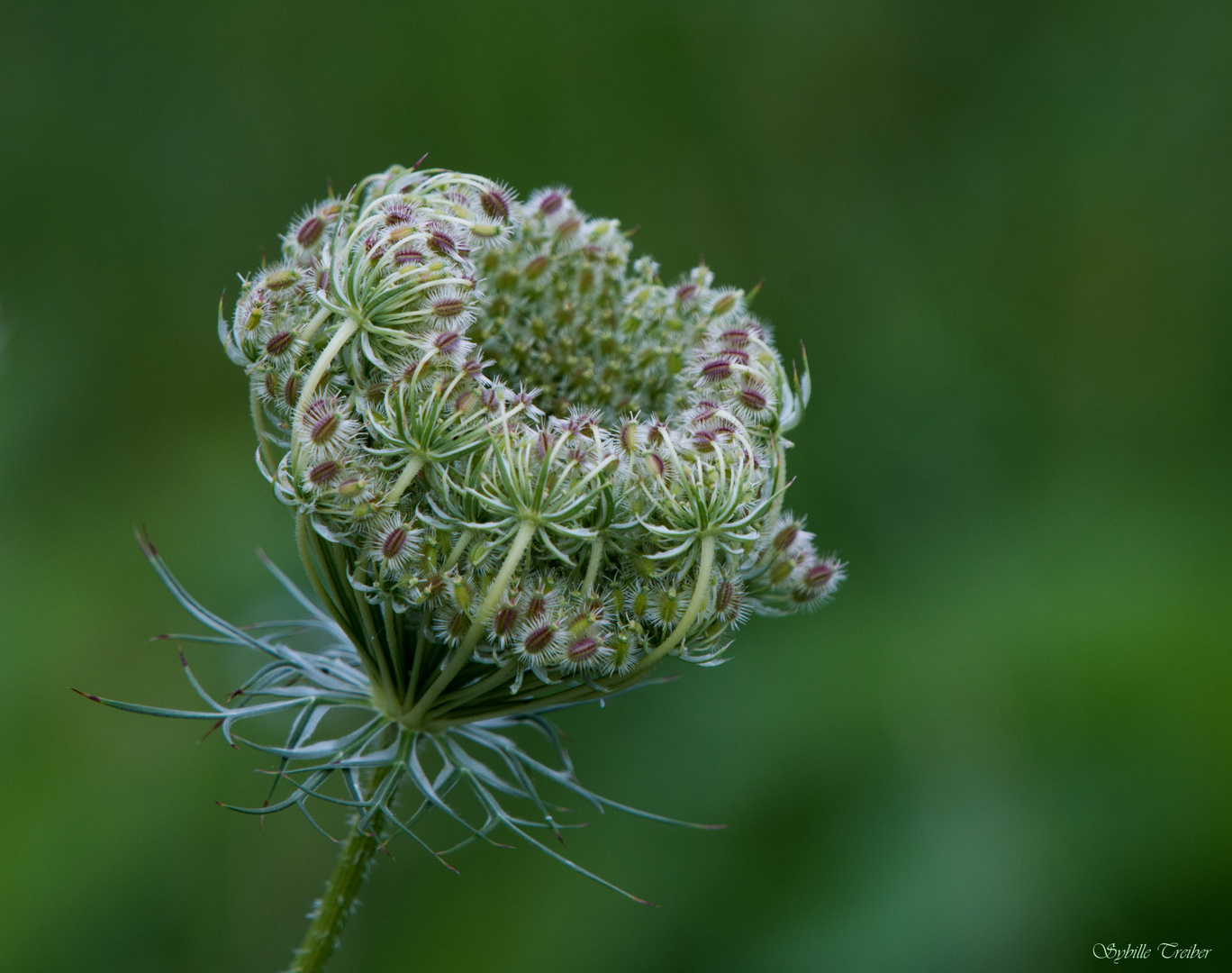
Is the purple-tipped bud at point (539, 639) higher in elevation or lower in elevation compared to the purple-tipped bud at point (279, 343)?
lower

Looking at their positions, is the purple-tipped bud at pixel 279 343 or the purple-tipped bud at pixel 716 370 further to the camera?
the purple-tipped bud at pixel 716 370

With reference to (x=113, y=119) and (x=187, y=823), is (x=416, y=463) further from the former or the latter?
(x=113, y=119)

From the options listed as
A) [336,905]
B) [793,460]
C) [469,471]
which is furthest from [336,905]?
[793,460]

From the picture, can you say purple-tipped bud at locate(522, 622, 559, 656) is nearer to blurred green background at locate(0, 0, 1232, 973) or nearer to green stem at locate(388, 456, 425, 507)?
green stem at locate(388, 456, 425, 507)

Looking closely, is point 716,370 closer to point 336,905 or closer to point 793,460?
point 336,905

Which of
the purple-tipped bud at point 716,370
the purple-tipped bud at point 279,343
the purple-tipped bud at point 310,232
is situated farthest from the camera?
the purple-tipped bud at point 716,370

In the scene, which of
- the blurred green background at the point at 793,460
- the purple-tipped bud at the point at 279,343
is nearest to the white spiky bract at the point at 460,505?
the purple-tipped bud at the point at 279,343

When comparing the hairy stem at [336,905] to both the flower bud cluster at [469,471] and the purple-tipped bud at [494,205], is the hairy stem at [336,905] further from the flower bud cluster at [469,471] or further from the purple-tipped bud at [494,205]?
the purple-tipped bud at [494,205]
